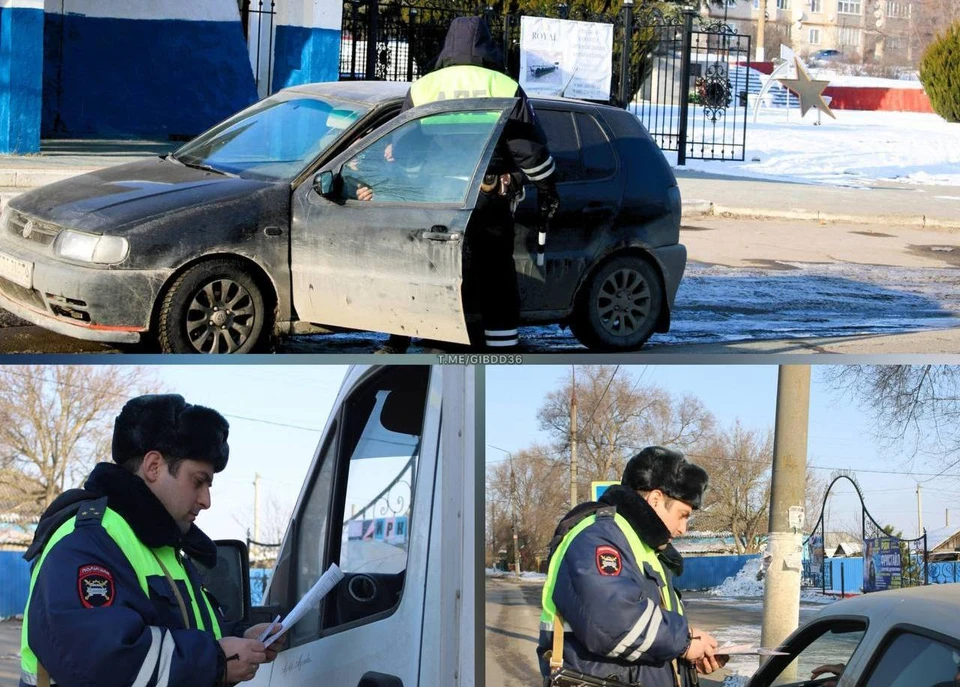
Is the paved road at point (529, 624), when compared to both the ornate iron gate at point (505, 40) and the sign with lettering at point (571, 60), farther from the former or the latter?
A: the ornate iron gate at point (505, 40)

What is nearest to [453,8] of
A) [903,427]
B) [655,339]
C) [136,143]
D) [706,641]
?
[136,143]

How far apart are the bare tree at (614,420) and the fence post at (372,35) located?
1261cm

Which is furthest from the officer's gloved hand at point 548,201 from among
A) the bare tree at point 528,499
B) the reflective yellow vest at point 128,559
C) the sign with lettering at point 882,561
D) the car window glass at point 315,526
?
the reflective yellow vest at point 128,559

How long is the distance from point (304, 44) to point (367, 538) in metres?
13.4

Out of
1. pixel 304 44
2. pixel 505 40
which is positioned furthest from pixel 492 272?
pixel 304 44

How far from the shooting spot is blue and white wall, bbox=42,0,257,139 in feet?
48.4

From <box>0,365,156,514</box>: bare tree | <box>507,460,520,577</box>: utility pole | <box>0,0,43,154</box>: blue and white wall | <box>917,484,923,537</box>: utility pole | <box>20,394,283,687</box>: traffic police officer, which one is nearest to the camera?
<box>20,394,283,687</box>: traffic police officer

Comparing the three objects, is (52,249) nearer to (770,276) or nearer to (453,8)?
(770,276)

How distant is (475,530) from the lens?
308 centimetres

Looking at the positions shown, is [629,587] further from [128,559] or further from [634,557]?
[128,559]

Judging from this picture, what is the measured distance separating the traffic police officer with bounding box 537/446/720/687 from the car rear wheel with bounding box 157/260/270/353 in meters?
2.27

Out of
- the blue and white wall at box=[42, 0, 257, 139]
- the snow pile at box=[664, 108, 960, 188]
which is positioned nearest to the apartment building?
the snow pile at box=[664, 108, 960, 188]

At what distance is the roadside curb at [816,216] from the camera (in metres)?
12.7

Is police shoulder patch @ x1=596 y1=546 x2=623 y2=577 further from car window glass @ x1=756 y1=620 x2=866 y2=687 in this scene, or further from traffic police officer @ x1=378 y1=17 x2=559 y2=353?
traffic police officer @ x1=378 y1=17 x2=559 y2=353
